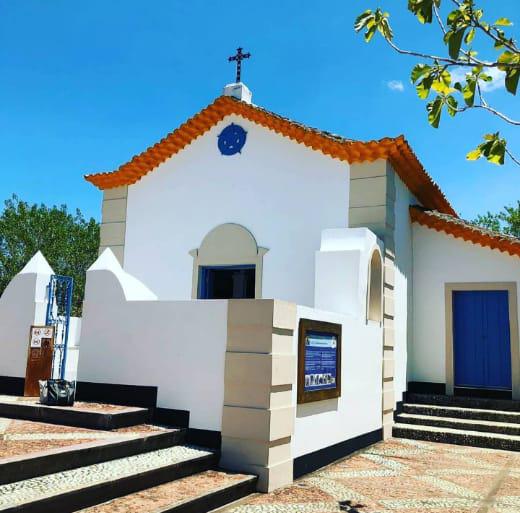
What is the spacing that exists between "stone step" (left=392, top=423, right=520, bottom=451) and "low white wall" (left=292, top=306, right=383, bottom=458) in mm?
749

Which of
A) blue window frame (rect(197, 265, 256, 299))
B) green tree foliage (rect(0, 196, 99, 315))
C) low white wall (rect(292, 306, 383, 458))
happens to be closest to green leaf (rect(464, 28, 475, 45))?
low white wall (rect(292, 306, 383, 458))

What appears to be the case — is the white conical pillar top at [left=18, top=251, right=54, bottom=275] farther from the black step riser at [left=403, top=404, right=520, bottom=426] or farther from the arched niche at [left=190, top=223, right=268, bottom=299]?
the black step riser at [left=403, top=404, right=520, bottom=426]

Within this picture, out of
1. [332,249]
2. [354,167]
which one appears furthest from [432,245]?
[332,249]

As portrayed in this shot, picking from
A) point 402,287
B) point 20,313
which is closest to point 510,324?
point 402,287

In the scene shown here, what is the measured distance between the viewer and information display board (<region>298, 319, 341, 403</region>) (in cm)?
698

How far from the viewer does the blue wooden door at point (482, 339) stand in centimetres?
1095

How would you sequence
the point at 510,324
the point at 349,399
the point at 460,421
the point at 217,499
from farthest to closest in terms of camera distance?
the point at 510,324, the point at 460,421, the point at 349,399, the point at 217,499

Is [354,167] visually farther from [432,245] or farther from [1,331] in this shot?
[1,331]

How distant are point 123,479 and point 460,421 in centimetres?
701

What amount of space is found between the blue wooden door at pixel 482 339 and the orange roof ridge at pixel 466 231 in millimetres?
908

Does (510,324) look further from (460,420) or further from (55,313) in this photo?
(55,313)

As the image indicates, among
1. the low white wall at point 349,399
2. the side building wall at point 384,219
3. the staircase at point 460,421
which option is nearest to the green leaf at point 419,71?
the low white wall at point 349,399

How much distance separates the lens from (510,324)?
10891 mm

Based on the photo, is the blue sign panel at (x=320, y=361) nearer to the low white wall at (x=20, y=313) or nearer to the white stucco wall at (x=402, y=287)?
the white stucco wall at (x=402, y=287)
